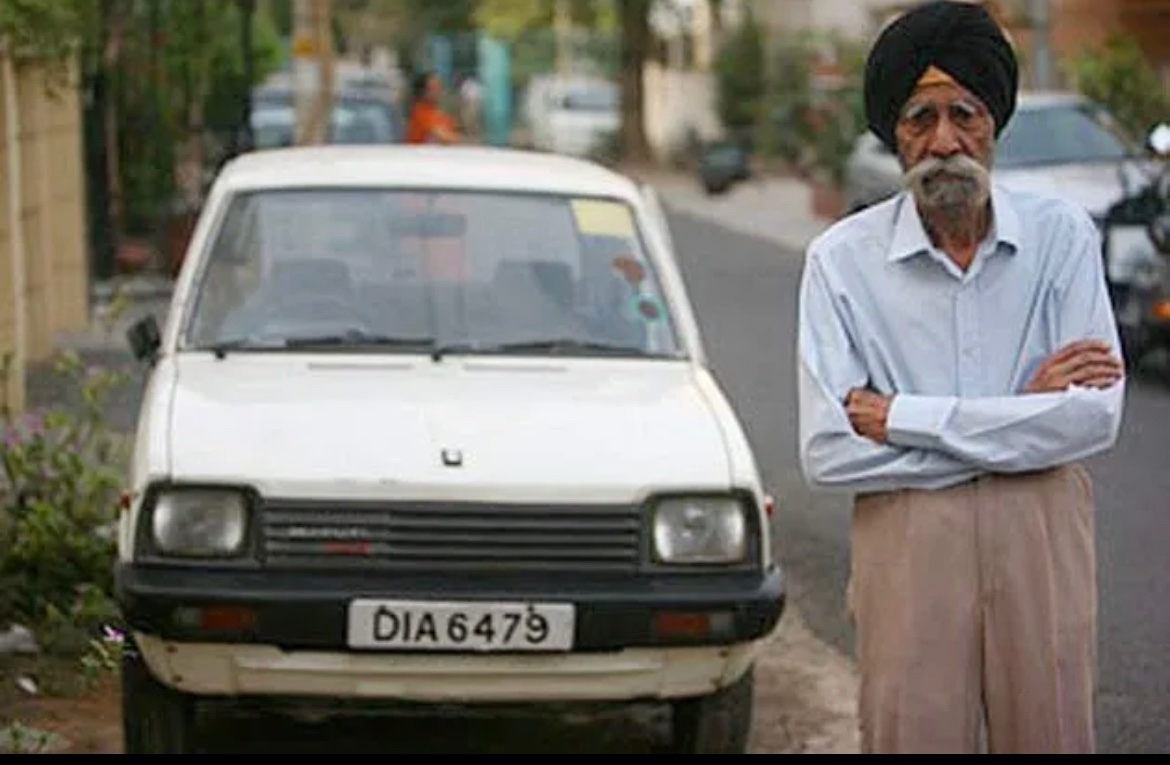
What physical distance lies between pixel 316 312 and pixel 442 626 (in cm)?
159

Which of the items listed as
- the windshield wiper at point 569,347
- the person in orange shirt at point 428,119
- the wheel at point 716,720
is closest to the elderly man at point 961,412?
the wheel at point 716,720

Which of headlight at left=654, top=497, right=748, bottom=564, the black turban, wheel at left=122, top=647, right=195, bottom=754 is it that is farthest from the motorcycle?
the black turban

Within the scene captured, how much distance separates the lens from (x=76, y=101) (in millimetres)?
17078

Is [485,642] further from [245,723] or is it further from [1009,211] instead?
[1009,211]

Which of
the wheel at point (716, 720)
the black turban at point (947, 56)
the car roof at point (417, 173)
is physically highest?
the black turban at point (947, 56)

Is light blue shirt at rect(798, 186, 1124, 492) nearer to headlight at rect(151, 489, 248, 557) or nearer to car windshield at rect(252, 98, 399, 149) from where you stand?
headlight at rect(151, 489, 248, 557)

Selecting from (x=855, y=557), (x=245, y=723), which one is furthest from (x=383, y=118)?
(x=855, y=557)

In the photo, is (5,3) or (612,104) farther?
(612,104)

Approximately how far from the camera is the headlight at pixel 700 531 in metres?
6.25

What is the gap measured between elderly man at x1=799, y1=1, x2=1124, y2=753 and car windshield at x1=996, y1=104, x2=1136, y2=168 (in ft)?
47.9

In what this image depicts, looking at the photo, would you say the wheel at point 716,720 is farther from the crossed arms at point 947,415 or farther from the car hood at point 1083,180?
the car hood at point 1083,180

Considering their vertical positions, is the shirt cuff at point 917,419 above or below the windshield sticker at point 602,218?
above

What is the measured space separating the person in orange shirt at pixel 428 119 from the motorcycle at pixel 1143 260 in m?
6.90

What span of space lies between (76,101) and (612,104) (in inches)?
1394
